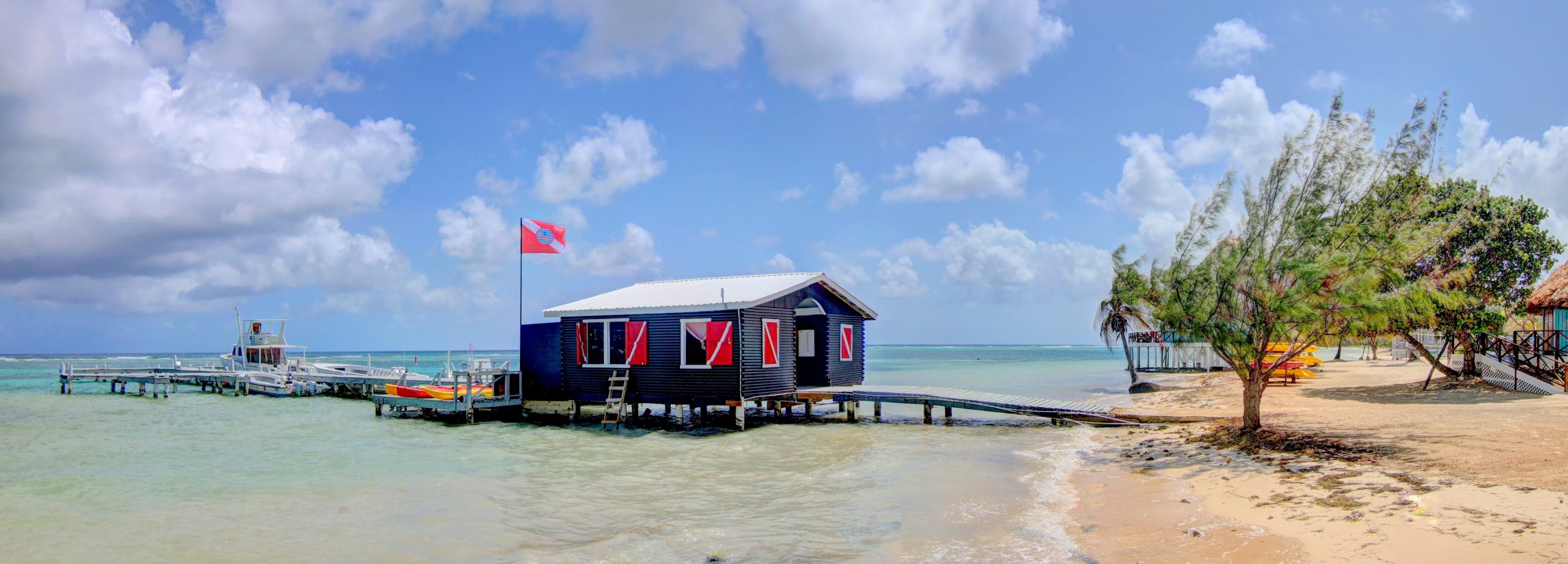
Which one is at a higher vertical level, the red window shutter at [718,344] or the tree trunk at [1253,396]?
the red window shutter at [718,344]

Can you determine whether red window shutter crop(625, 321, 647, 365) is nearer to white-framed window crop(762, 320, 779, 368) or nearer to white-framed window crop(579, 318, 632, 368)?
white-framed window crop(579, 318, 632, 368)

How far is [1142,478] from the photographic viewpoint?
40.8ft

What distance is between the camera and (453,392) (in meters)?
25.0

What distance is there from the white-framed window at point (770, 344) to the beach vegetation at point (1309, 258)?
8766 mm

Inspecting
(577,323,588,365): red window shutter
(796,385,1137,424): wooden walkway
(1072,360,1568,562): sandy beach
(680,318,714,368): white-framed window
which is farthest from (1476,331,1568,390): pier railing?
(577,323,588,365): red window shutter

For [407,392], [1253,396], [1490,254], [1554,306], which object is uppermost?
[1490,254]

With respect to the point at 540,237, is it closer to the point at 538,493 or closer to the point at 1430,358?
the point at 538,493

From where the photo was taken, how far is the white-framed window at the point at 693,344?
65.4 feet

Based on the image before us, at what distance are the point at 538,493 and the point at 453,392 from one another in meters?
13.1

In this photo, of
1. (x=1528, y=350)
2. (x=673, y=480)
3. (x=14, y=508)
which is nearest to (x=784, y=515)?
(x=673, y=480)

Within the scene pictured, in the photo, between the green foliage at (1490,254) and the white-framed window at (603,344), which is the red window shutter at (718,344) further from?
the green foliage at (1490,254)

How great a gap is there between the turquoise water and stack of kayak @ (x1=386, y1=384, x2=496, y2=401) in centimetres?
94

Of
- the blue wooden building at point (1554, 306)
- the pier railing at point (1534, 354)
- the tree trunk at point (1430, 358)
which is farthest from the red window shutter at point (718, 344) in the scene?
the blue wooden building at point (1554, 306)

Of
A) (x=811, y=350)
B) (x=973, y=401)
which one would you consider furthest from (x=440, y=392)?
(x=973, y=401)
